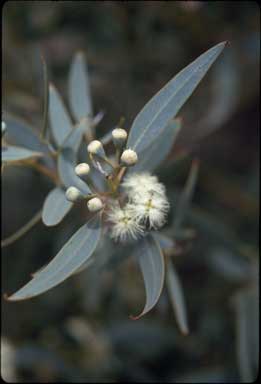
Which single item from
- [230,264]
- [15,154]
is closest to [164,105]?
[15,154]

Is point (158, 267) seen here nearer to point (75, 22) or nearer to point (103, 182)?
point (103, 182)

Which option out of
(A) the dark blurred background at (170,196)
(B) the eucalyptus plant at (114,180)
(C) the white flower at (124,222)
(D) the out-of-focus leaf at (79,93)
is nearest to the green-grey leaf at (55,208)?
(B) the eucalyptus plant at (114,180)

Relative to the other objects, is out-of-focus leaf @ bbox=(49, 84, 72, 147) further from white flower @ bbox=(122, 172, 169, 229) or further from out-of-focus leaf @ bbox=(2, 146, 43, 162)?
white flower @ bbox=(122, 172, 169, 229)

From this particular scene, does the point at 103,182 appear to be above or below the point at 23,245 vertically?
above

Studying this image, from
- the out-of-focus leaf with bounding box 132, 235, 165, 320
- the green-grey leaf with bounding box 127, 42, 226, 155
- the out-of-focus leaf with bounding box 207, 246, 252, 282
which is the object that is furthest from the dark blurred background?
the green-grey leaf with bounding box 127, 42, 226, 155

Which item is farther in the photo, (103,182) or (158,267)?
(103,182)

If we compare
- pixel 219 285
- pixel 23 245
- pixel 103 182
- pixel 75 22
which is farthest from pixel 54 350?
pixel 75 22
